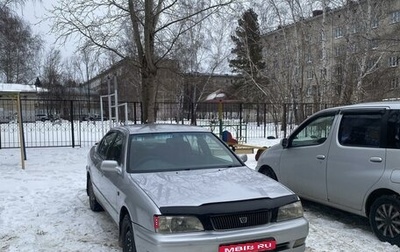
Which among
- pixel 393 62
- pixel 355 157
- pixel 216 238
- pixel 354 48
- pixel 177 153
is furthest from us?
pixel 393 62

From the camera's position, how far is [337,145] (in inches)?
217

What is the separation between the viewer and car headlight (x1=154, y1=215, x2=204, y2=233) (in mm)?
3305

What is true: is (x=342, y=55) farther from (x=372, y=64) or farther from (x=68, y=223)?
(x=68, y=223)

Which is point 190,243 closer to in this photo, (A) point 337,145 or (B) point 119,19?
(A) point 337,145

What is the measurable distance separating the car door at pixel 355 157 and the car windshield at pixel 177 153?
1.57 m

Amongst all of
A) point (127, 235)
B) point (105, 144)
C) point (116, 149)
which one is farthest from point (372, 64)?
point (127, 235)

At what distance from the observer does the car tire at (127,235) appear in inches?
148

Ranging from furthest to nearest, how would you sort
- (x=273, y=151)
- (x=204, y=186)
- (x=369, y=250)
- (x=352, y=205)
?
(x=273, y=151)
(x=352, y=205)
(x=369, y=250)
(x=204, y=186)

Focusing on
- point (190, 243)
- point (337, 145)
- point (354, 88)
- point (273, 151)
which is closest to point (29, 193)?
point (273, 151)

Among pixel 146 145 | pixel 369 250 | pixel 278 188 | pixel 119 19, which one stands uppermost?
pixel 119 19

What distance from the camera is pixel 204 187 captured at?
3.84 meters

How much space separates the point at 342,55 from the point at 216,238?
23446 mm

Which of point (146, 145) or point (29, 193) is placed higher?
point (146, 145)

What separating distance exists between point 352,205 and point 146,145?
9.80 feet
